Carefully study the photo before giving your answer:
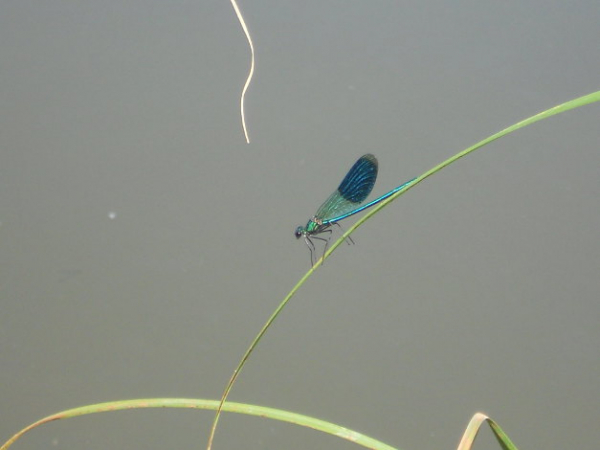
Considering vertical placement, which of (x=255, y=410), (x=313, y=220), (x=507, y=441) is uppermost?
(x=313, y=220)

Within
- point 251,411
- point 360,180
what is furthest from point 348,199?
point 251,411

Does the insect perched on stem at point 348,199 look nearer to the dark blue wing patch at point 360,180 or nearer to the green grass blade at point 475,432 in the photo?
the dark blue wing patch at point 360,180

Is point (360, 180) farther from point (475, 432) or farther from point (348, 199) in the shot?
point (475, 432)

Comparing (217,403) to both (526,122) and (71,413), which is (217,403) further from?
(526,122)

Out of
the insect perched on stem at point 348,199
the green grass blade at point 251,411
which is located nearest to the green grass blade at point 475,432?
the green grass blade at point 251,411

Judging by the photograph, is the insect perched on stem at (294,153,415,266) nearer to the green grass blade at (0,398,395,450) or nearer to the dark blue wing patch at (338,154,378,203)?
the dark blue wing patch at (338,154,378,203)

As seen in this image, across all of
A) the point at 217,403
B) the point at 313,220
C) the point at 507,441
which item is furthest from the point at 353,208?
the point at 507,441

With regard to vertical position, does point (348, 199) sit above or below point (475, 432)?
above

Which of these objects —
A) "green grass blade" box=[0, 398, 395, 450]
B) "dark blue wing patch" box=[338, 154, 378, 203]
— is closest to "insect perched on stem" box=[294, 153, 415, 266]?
"dark blue wing patch" box=[338, 154, 378, 203]

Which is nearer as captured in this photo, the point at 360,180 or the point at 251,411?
the point at 251,411
